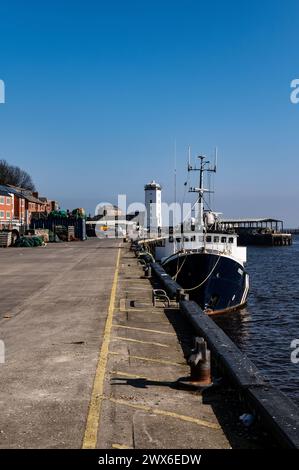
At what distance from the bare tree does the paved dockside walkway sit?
5599 inches

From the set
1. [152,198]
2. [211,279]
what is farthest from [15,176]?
[211,279]

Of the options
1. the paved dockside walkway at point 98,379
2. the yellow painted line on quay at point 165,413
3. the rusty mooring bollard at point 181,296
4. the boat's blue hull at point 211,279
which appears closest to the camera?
the paved dockside walkway at point 98,379

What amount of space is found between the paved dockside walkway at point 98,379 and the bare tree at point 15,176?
14221 cm

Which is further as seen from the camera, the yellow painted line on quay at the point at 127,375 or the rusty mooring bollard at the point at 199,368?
the yellow painted line on quay at the point at 127,375

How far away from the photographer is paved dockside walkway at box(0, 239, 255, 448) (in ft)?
25.2

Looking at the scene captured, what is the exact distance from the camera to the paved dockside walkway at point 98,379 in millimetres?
7668

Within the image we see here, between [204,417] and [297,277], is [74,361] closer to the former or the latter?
[204,417]

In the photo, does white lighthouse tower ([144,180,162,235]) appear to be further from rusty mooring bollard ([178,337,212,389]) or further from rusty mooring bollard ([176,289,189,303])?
rusty mooring bollard ([178,337,212,389])

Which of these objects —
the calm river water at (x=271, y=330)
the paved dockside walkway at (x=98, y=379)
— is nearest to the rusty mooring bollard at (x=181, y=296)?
the paved dockside walkway at (x=98, y=379)

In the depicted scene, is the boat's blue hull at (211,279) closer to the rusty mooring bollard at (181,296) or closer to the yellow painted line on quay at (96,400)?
the rusty mooring bollard at (181,296)

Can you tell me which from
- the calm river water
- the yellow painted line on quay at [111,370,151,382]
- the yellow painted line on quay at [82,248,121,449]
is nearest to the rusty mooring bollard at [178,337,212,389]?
the yellow painted line on quay at [111,370,151,382]

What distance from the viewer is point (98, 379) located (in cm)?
1033
